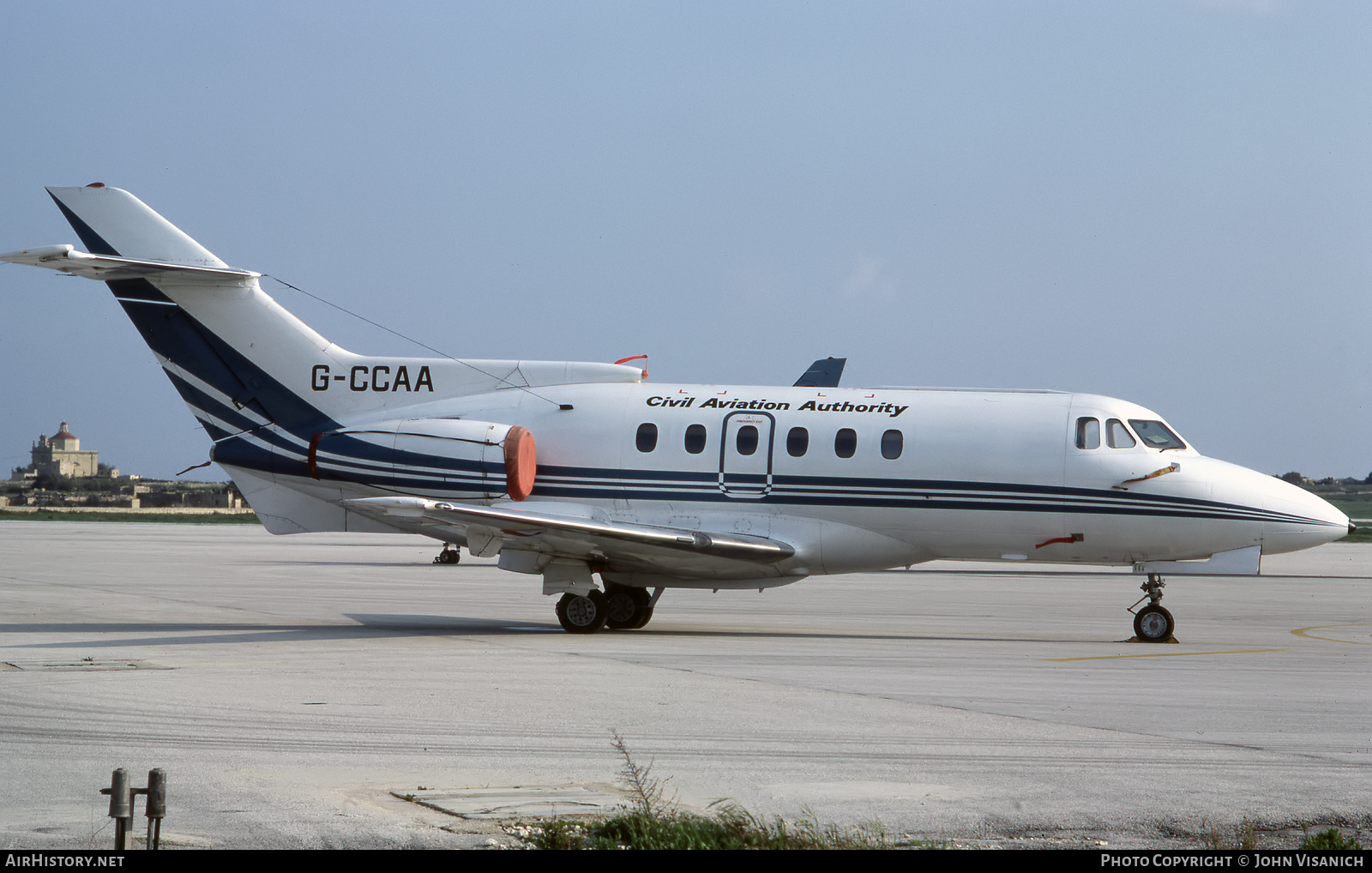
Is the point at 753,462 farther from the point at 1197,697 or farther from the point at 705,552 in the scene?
the point at 1197,697

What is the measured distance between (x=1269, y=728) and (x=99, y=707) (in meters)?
9.56

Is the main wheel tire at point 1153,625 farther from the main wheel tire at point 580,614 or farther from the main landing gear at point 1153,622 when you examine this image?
the main wheel tire at point 580,614

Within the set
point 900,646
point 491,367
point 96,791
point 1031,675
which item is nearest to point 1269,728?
point 1031,675

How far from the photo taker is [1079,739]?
9.88 m

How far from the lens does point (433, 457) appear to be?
19.0m

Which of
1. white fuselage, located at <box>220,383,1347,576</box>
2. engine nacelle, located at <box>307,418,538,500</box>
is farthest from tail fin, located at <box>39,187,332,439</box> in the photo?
white fuselage, located at <box>220,383,1347,576</box>

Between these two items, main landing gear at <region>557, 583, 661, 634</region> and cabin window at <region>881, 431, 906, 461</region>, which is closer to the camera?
cabin window at <region>881, 431, 906, 461</region>

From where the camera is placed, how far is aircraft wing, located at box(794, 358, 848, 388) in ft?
102

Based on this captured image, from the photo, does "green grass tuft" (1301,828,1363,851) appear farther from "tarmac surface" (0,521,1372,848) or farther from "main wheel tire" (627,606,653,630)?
"main wheel tire" (627,606,653,630)

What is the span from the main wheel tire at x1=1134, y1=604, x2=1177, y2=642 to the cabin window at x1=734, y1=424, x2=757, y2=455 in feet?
18.8

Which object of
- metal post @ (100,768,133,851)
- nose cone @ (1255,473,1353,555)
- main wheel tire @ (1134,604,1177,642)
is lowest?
metal post @ (100,768,133,851)

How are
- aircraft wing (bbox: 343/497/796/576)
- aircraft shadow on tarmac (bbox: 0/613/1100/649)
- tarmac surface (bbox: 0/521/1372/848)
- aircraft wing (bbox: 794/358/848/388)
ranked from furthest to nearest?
aircraft wing (bbox: 794/358/848/388), aircraft shadow on tarmac (bbox: 0/613/1100/649), aircraft wing (bbox: 343/497/796/576), tarmac surface (bbox: 0/521/1372/848)

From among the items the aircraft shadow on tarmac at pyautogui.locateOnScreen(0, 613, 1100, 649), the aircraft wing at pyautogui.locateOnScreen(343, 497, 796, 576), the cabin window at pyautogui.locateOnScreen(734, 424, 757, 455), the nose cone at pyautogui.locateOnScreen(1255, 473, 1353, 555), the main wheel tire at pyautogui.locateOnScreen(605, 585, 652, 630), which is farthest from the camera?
the main wheel tire at pyautogui.locateOnScreen(605, 585, 652, 630)
